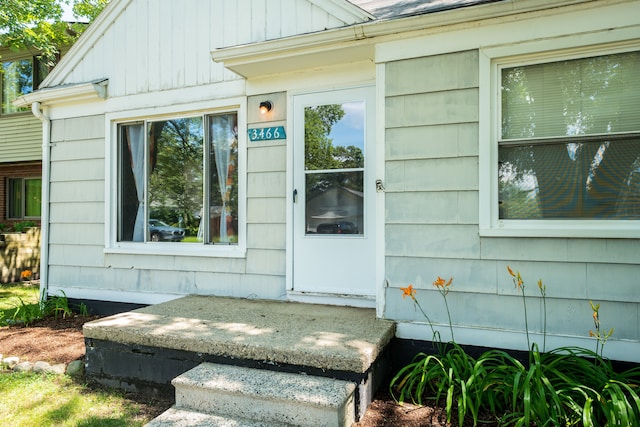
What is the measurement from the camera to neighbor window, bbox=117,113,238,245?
427 centimetres

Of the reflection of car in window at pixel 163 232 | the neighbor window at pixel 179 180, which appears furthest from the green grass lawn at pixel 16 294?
the reflection of car in window at pixel 163 232

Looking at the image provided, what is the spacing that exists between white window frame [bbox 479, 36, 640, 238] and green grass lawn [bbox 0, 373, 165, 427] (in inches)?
107

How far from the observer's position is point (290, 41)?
11.3 feet

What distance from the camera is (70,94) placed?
15.7ft

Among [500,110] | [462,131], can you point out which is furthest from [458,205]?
[500,110]

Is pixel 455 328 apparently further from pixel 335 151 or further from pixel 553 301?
pixel 335 151

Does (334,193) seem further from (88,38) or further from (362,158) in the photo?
(88,38)

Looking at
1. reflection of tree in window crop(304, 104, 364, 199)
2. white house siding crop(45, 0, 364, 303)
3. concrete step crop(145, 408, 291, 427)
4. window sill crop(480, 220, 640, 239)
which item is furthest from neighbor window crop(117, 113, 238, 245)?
window sill crop(480, 220, 640, 239)

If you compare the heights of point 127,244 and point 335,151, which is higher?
point 335,151

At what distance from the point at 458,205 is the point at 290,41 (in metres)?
1.93

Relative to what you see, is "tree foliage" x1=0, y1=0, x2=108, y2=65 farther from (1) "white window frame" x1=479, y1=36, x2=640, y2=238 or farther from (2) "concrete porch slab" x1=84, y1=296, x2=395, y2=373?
(1) "white window frame" x1=479, y1=36, x2=640, y2=238

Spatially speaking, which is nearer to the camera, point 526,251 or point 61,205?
point 526,251

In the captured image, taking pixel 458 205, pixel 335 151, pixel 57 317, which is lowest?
pixel 57 317

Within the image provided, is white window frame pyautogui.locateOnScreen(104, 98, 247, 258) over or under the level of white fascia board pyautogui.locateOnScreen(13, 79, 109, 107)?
under
